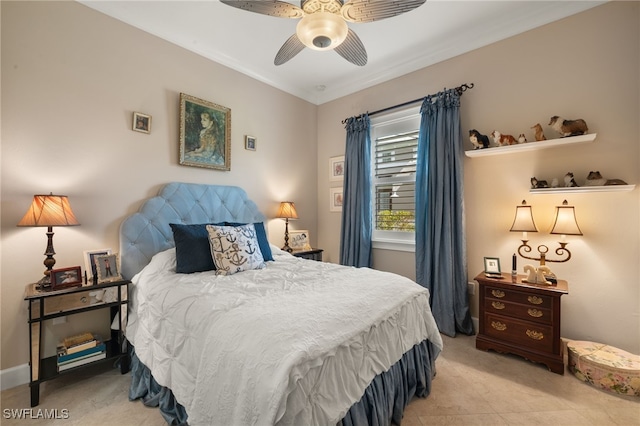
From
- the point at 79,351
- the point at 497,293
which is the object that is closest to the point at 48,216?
the point at 79,351

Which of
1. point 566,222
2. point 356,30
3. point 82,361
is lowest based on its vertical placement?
point 82,361

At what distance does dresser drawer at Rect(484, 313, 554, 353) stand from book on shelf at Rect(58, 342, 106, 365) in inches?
122

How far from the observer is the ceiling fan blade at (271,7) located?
161 cm

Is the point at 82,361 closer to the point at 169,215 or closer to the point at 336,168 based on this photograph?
the point at 169,215

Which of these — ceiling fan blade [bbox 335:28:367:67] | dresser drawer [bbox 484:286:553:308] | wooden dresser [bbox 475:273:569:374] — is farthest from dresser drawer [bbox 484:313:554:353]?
ceiling fan blade [bbox 335:28:367:67]

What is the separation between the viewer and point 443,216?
2.84 metres

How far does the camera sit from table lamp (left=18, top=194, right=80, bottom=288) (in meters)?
1.79

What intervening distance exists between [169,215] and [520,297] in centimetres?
313

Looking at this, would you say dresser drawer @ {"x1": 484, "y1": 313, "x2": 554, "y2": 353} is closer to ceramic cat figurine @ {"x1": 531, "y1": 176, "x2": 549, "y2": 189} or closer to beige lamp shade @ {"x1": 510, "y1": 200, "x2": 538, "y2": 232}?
beige lamp shade @ {"x1": 510, "y1": 200, "x2": 538, "y2": 232}

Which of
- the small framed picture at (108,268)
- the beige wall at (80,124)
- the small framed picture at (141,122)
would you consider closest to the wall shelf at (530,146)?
the beige wall at (80,124)

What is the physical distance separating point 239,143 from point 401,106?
6.52 feet

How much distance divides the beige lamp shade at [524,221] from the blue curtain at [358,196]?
1581mm

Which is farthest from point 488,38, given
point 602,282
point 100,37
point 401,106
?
point 100,37

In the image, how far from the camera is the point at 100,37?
230 centimetres
